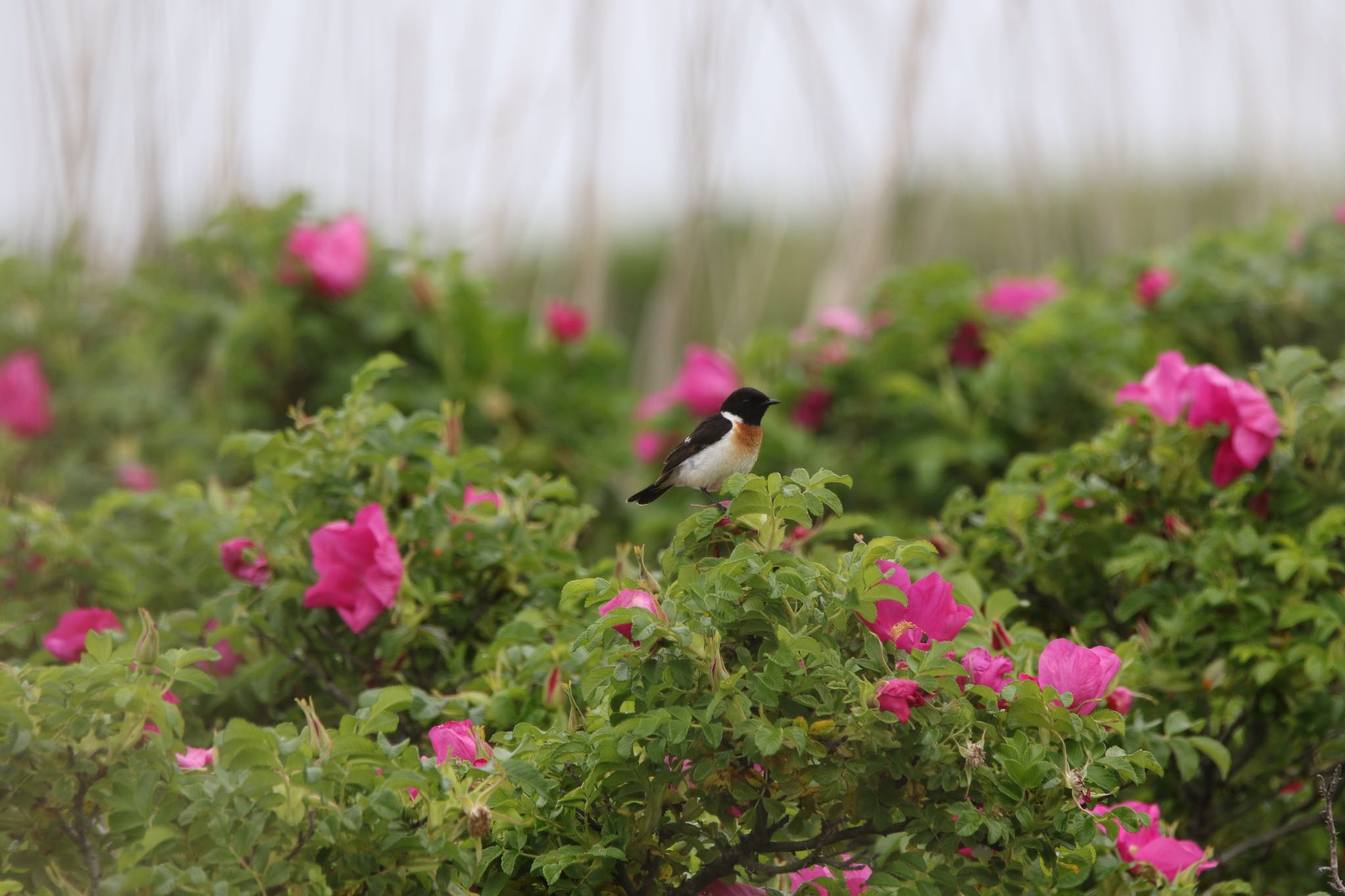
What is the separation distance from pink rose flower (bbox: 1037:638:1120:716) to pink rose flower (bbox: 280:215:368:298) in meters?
2.76

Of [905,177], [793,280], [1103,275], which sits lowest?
[793,280]

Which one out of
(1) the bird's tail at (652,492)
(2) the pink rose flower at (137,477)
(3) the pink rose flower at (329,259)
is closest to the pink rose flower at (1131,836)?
(1) the bird's tail at (652,492)

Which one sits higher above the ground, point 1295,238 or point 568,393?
point 1295,238

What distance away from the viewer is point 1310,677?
1958 millimetres

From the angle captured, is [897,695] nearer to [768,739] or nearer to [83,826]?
[768,739]

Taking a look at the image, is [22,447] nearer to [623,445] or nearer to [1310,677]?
[623,445]

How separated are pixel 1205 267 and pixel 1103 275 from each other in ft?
2.32

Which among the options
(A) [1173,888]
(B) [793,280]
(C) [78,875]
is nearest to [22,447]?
(C) [78,875]

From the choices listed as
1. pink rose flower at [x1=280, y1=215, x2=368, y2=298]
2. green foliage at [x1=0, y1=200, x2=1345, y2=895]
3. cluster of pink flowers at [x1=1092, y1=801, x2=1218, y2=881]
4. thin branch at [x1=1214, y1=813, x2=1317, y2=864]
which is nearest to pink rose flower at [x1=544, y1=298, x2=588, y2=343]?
green foliage at [x1=0, y1=200, x2=1345, y2=895]

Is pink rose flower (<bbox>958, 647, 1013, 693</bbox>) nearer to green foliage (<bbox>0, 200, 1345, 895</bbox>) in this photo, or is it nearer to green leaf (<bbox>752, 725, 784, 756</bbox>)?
green foliage (<bbox>0, 200, 1345, 895</bbox>)

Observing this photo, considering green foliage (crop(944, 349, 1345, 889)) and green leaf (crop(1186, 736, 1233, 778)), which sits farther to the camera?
green foliage (crop(944, 349, 1345, 889))

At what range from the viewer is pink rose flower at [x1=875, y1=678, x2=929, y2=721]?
1382 mm

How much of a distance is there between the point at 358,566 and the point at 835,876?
0.87m

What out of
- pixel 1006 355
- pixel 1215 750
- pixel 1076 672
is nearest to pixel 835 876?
pixel 1076 672
